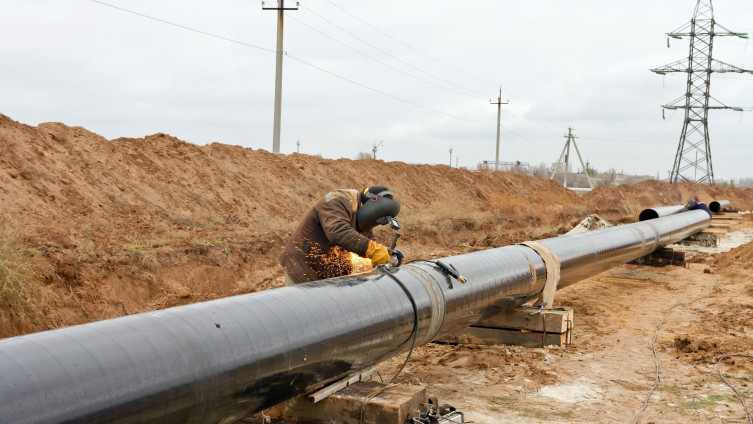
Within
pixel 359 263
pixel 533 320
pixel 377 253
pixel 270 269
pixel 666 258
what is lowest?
pixel 270 269

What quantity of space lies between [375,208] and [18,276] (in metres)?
5.23

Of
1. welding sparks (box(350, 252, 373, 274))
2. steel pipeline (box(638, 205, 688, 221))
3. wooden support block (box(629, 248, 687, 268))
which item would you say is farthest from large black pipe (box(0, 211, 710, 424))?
steel pipeline (box(638, 205, 688, 221))

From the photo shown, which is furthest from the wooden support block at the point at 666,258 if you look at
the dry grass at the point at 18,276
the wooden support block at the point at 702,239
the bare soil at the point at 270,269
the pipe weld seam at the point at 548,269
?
the dry grass at the point at 18,276

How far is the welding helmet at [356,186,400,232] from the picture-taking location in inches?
207

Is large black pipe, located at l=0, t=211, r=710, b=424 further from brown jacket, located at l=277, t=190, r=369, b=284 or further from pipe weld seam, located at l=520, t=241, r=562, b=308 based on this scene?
pipe weld seam, located at l=520, t=241, r=562, b=308

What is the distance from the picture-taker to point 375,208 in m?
5.24

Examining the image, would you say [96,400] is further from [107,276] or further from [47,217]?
[47,217]

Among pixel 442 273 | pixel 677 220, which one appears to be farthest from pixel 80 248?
pixel 677 220

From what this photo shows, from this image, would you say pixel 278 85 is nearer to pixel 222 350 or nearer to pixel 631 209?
pixel 631 209

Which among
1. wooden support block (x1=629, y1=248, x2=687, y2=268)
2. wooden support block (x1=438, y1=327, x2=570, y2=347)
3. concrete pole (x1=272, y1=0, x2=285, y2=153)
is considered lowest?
wooden support block (x1=438, y1=327, x2=570, y2=347)

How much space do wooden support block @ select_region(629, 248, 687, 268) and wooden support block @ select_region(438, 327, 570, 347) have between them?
7736 mm

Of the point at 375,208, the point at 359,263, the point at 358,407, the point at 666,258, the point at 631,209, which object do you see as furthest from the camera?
the point at 631,209

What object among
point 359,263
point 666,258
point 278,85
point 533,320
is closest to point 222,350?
point 359,263

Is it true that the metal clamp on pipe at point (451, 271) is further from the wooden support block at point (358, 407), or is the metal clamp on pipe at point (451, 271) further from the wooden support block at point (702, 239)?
the wooden support block at point (702, 239)
